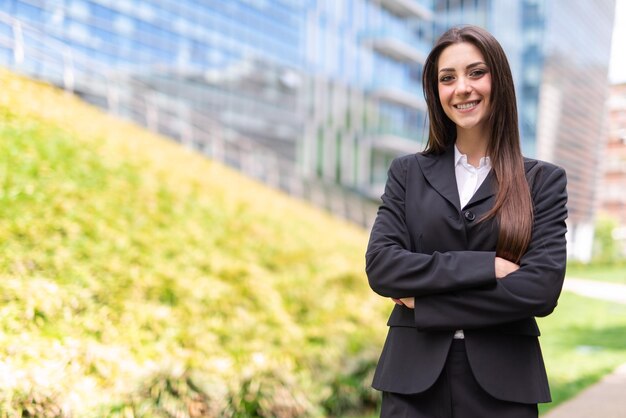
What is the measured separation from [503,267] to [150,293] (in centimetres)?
512

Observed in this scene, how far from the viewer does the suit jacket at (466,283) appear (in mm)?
1986

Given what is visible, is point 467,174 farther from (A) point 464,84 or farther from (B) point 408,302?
(B) point 408,302

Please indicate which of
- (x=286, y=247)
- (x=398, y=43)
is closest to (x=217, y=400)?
(x=286, y=247)

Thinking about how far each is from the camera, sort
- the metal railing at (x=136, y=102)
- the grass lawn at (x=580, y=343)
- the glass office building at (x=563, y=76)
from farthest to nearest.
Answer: the glass office building at (x=563, y=76), the metal railing at (x=136, y=102), the grass lawn at (x=580, y=343)

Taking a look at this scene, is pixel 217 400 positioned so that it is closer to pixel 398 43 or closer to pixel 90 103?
pixel 90 103

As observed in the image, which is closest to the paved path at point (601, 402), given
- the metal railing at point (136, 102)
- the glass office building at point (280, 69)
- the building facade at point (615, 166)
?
the glass office building at point (280, 69)

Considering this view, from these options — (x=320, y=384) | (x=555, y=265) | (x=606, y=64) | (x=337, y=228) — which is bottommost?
(x=606, y=64)

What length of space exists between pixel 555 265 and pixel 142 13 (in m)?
23.1

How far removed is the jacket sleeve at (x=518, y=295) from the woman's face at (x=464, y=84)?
37 cm

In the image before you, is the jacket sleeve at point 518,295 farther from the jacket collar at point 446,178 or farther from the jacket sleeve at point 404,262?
the jacket collar at point 446,178

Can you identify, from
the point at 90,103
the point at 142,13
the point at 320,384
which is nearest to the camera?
the point at 320,384

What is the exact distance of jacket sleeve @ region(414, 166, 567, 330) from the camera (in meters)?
1.97

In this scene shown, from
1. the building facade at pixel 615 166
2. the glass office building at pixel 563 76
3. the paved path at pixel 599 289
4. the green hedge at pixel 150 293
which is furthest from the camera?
the building facade at pixel 615 166

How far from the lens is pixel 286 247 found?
10.4 m
